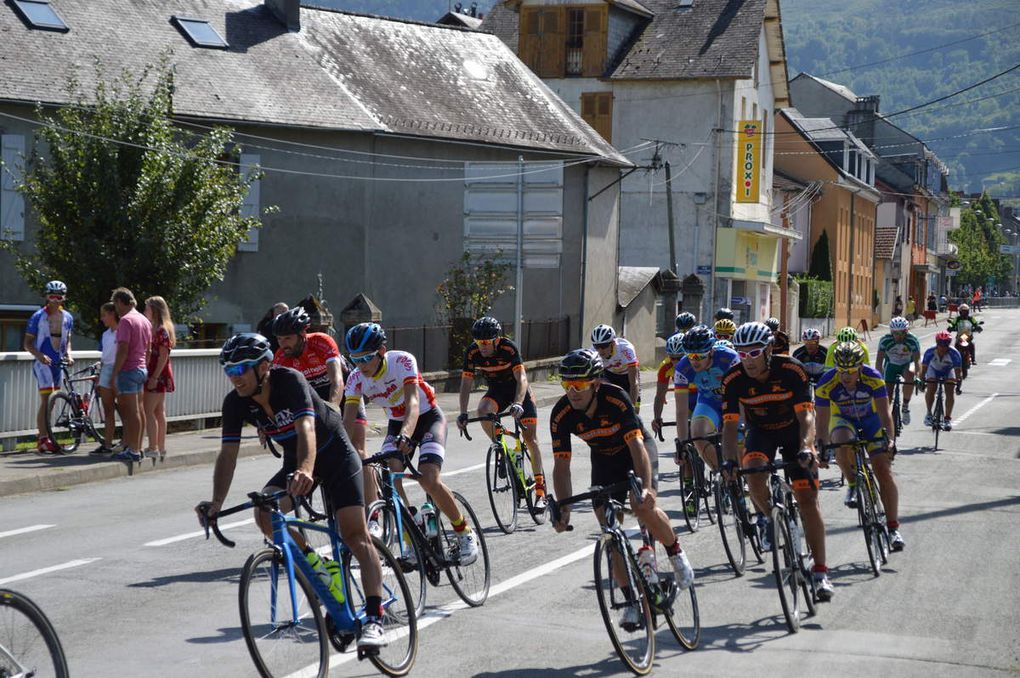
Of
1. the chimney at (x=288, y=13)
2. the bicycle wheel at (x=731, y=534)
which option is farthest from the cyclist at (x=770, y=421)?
the chimney at (x=288, y=13)

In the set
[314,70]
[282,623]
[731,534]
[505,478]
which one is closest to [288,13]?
[314,70]

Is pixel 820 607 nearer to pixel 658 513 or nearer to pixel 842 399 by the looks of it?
pixel 658 513

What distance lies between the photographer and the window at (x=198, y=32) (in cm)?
2986

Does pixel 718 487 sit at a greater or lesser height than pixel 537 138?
lesser

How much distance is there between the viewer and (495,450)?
11664mm

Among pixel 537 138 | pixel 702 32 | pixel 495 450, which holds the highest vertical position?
pixel 702 32

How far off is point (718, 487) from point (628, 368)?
8.33 feet

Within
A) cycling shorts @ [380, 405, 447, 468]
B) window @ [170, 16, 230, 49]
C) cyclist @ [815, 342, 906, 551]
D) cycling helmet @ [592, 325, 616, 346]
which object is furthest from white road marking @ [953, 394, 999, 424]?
window @ [170, 16, 230, 49]

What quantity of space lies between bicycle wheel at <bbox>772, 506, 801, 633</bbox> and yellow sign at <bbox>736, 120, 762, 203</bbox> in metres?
41.5

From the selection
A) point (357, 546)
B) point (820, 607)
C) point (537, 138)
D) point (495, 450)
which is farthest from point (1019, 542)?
point (537, 138)

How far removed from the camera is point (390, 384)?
946 centimetres

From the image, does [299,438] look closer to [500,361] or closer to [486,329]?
[486,329]

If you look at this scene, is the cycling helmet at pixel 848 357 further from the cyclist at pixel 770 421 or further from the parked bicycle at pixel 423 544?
the parked bicycle at pixel 423 544

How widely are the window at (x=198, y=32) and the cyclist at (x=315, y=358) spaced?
20996 mm
